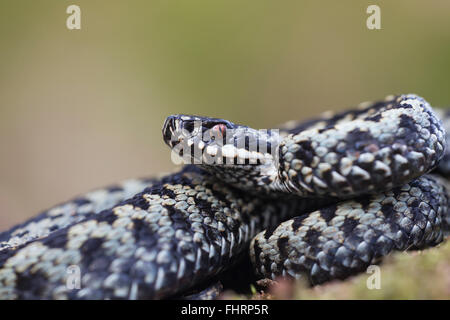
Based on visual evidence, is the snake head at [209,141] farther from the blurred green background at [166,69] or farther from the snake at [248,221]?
the blurred green background at [166,69]

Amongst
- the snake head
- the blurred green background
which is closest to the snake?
the snake head

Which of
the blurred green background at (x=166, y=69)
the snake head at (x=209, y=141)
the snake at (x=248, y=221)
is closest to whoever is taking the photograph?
the snake at (x=248, y=221)

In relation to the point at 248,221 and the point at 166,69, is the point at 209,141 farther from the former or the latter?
the point at 166,69

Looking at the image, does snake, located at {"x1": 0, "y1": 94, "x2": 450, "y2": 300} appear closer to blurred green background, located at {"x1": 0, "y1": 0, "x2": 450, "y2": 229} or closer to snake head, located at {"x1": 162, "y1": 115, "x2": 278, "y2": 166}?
snake head, located at {"x1": 162, "y1": 115, "x2": 278, "y2": 166}

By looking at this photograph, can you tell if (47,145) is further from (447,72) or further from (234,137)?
(447,72)

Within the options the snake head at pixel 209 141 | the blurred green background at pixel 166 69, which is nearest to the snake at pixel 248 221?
the snake head at pixel 209 141
